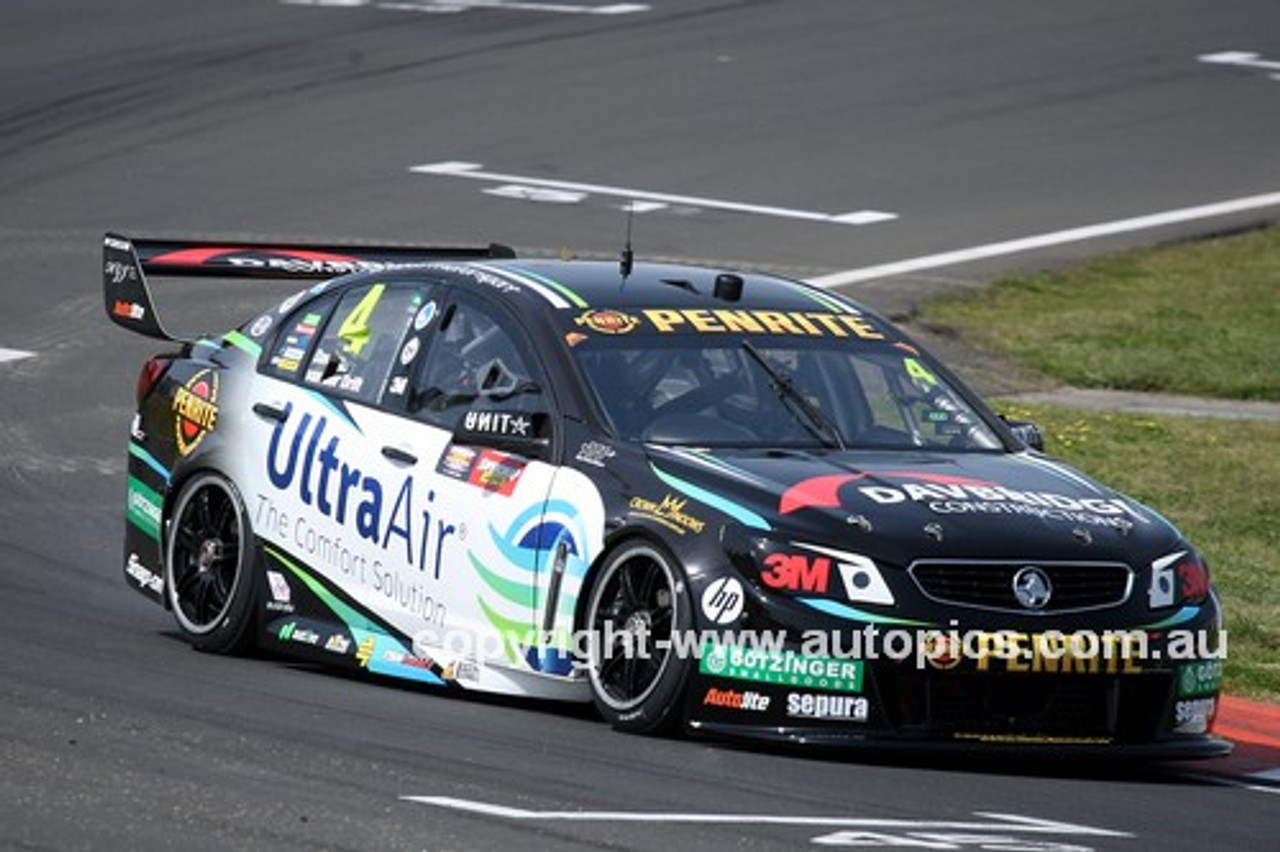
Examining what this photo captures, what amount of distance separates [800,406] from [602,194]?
44.7 ft

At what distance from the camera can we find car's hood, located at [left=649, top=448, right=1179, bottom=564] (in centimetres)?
885

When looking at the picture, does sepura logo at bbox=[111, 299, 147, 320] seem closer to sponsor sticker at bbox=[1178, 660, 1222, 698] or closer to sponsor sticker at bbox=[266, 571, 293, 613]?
sponsor sticker at bbox=[266, 571, 293, 613]

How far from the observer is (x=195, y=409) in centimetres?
1120

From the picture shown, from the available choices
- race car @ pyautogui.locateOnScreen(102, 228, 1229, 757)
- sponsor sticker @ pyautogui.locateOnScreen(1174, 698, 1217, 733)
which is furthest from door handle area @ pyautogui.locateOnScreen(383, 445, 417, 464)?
sponsor sticker @ pyautogui.locateOnScreen(1174, 698, 1217, 733)

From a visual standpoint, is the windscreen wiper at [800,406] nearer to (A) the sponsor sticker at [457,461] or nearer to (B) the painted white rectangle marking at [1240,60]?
(A) the sponsor sticker at [457,461]

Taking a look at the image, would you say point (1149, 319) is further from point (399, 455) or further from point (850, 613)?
point (850, 613)

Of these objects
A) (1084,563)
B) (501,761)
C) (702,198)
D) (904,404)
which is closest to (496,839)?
(501,761)

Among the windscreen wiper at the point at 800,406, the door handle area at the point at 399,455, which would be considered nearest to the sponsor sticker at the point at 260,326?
the door handle area at the point at 399,455

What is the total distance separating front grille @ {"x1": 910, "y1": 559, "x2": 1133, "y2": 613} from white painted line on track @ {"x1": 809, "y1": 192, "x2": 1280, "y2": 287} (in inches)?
453

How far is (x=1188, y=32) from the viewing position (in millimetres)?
31125

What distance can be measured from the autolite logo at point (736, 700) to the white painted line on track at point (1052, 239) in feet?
38.3

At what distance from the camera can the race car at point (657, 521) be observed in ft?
28.9

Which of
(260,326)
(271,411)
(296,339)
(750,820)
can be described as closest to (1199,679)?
(750,820)

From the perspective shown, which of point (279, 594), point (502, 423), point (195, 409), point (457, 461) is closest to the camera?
point (502, 423)
